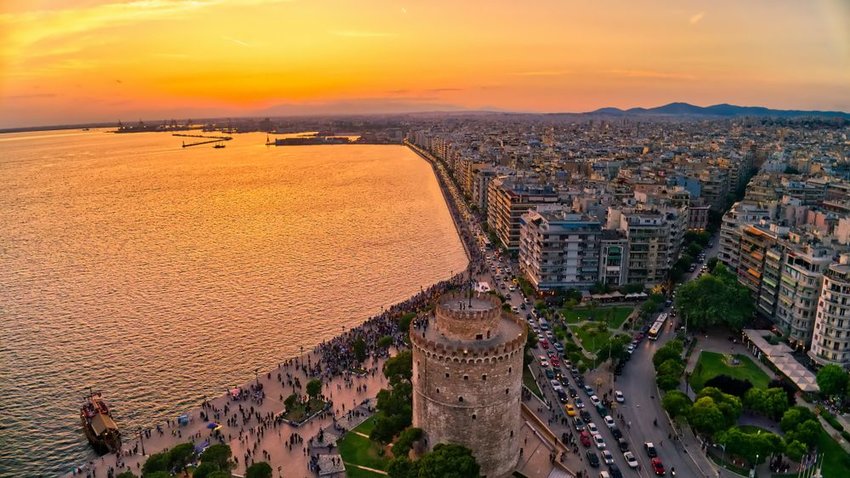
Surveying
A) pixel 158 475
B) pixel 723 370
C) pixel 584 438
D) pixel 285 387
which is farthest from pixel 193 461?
pixel 723 370

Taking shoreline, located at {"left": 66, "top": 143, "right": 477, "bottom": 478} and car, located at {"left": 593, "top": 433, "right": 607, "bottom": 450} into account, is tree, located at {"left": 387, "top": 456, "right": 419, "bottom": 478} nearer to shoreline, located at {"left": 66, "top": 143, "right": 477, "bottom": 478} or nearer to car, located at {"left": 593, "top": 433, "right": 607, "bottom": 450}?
shoreline, located at {"left": 66, "top": 143, "right": 477, "bottom": 478}

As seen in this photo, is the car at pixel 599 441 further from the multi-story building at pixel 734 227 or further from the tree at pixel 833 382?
the multi-story building at pixel 734 227

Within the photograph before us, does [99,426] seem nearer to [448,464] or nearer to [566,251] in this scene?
[448,464]

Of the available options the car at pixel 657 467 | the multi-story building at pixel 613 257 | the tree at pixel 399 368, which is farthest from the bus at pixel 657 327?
the tree at pixel 399 368

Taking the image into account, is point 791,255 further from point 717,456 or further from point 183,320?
point 183,320

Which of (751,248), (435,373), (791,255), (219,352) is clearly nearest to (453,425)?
(435,373)
